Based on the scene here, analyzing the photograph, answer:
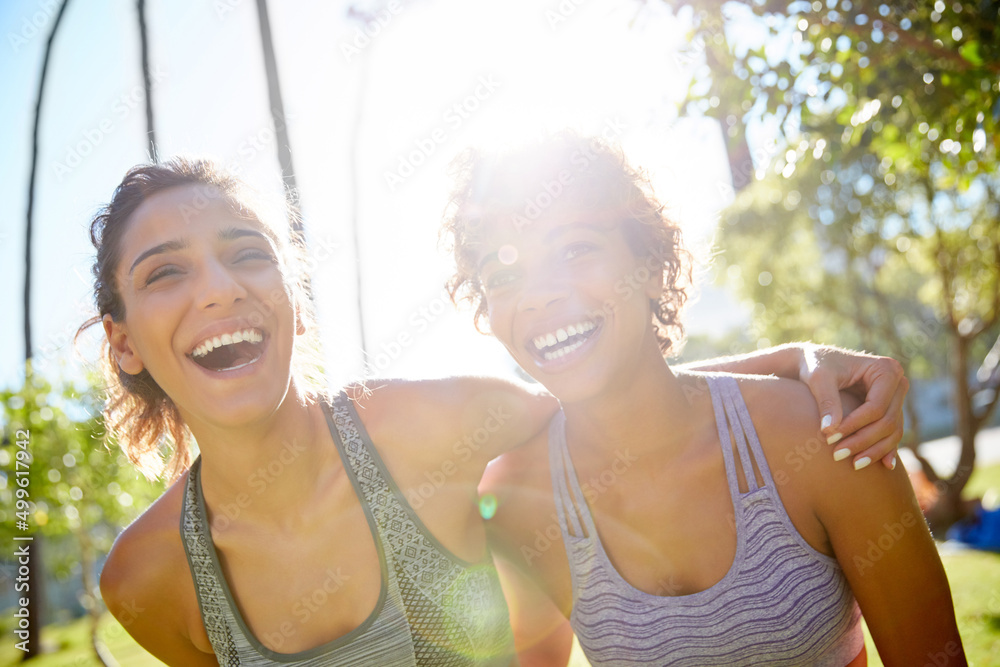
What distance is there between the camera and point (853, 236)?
11.7 metres

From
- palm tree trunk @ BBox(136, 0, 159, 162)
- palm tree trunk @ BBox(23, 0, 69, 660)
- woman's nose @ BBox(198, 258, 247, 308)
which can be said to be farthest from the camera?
palm tree trunk @ BBox(23, 0, 69, 660)

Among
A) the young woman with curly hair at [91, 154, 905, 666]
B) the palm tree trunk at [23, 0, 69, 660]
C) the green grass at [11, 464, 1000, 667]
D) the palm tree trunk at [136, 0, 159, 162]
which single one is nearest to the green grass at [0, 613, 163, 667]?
the green grass at [11, 464, 1000, 667]

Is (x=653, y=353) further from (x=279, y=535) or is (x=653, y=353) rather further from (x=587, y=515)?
(x=279, y=535)

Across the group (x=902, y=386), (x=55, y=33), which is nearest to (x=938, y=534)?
(x=902, y=386)

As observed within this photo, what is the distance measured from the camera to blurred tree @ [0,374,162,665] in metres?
8.48

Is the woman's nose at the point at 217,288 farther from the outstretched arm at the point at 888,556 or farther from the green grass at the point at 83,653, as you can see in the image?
the green grass at the point at 83,653

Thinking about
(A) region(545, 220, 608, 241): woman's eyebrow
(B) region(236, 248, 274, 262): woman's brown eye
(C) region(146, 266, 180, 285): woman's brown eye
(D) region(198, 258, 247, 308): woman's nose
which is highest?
(C) region(146, 266, 180, 285): woman's brown eye

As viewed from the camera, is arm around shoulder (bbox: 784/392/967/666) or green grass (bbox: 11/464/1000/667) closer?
arm around shoulder (bbox: 784/392/967/666)

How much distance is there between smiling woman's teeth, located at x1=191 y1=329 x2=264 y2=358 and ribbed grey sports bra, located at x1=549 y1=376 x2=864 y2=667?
59.3 inches

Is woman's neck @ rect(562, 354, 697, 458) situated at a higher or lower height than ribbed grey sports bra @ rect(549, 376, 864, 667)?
higher

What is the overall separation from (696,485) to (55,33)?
901 centimetres

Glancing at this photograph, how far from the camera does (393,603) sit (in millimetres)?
2326

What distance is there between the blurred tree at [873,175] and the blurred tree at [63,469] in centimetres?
834

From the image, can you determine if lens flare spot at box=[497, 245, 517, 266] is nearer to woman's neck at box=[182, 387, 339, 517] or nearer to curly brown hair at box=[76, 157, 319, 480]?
curly brown hair at box=[76, 157, 319, 480]
